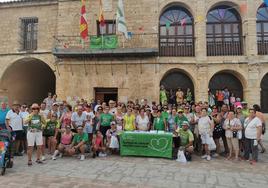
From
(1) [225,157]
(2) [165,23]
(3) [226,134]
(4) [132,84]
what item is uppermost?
(2) [165,23]

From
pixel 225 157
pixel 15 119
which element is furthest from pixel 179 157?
pixel 15 119

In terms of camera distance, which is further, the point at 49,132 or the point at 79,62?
the point at 79,62

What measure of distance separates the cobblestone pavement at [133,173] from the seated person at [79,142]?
11.2 inches

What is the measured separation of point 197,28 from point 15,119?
11354mm

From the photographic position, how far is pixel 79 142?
766 centimetres

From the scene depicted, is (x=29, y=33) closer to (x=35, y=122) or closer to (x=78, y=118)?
(x=78, y=118)

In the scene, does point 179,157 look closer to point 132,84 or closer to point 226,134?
point 226,134

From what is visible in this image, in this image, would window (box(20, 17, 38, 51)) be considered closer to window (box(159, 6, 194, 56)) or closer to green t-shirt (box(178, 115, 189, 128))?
window (box(159, 6, 194, 56))

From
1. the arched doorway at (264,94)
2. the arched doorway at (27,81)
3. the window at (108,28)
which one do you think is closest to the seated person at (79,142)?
the window at (108,28)

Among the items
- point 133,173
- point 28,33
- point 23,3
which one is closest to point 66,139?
point 133,173

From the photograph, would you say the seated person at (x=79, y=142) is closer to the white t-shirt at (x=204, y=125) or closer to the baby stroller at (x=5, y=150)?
the baby stroller at (x=5, y=150)

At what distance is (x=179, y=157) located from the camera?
24.1ft

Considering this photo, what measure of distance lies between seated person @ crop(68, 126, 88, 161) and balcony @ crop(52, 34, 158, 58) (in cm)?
712

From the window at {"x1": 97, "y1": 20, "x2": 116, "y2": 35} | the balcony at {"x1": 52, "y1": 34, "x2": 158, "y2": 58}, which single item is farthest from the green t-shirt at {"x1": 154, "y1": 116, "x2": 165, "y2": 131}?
the window at {"x1": 97, "y1": 20, "x2": 116, "y2": 35}
